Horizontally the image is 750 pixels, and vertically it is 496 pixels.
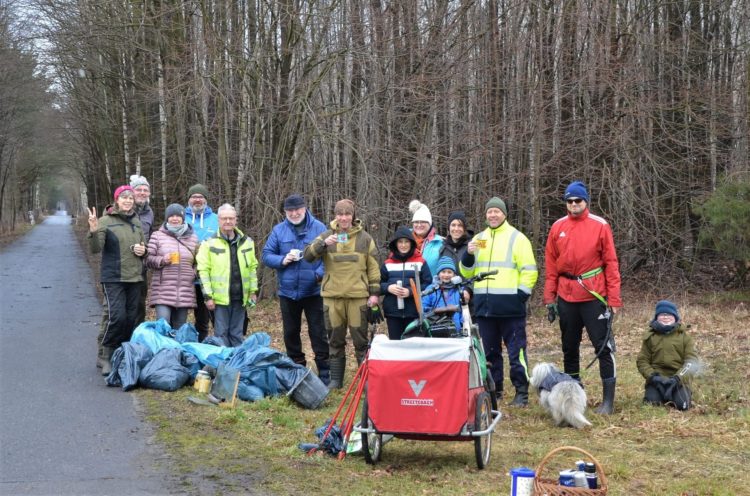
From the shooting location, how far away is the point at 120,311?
9.62 metres

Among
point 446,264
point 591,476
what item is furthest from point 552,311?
point 591,476

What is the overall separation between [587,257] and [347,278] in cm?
244

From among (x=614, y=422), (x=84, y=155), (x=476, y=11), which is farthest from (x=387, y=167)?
(x=84, y=155)

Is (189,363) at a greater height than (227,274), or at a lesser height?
lesser

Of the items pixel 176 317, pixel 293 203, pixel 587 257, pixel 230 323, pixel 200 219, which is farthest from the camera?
pixel 200 219

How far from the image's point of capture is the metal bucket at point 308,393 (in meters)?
8.29

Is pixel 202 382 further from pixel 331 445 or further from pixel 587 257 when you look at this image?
pixel 587 257

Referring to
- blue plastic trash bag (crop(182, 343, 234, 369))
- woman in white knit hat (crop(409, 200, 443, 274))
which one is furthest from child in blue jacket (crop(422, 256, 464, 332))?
blue plastic trash bag (crop(182, 343, 234, 369))

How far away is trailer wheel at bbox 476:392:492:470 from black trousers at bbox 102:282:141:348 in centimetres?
475

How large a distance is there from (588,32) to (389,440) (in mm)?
12539

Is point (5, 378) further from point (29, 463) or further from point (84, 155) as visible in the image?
point (84, 155)

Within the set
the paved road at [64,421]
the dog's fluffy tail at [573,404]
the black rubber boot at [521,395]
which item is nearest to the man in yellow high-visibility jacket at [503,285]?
the black rubber boot at [521,395]

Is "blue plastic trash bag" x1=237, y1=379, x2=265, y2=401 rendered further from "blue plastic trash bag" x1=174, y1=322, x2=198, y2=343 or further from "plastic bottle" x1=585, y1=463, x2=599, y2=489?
"plastic bottle" x1=585, y1=463, x2=599, y2=489

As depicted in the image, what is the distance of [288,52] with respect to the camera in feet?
52.1
